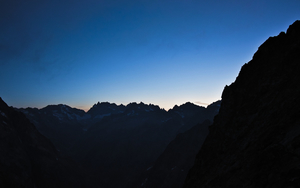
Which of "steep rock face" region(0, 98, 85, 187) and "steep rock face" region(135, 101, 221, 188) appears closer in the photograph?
"steep rock face" region(0, 98, 85, 187)

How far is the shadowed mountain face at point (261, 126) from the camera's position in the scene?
35.0 feet

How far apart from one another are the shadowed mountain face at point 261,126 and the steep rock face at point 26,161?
68364 mm

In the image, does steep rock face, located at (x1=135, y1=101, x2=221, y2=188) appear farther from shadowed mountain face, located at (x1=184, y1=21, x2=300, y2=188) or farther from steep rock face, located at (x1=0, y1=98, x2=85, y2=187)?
shadowed mountain face, located at (x1=184, y1=21, x2=300, y2=188)

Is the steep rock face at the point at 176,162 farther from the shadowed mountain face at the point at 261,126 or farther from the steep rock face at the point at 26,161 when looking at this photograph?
the shadowed mountain face at the point at 261,126

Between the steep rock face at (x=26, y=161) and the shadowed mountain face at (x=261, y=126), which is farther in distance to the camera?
the steep rock face at (x=26, y=161)

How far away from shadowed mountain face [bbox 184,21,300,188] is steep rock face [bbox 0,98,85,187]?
68.4m

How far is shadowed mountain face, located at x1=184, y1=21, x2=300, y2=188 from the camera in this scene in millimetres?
10664

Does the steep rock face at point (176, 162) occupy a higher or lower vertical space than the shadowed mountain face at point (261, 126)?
lower

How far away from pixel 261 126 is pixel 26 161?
89.0 m

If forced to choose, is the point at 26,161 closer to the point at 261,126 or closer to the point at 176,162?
the point at 176,162

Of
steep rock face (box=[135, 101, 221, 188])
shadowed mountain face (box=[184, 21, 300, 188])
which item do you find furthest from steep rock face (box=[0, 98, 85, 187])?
shadowed mountain face (box=[184, 21, 300, 188])

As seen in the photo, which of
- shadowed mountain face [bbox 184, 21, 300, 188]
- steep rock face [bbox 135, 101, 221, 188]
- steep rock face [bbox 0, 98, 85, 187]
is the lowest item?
steep rock face [bbox 135, 101, 221, 188]

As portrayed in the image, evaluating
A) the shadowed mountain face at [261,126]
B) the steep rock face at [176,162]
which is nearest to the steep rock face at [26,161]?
the steep rock face at [176,162]

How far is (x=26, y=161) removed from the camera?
236 ft
